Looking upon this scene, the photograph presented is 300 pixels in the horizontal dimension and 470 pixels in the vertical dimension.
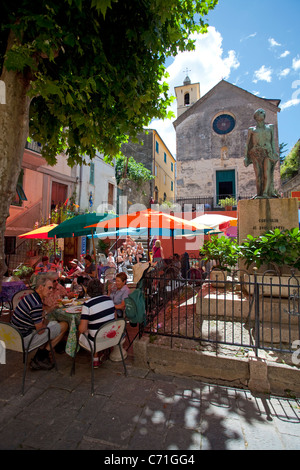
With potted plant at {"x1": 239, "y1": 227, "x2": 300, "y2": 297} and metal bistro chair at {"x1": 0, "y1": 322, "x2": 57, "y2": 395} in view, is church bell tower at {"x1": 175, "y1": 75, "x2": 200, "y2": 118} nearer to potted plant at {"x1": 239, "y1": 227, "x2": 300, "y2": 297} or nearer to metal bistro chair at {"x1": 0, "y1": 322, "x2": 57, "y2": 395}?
potted plant at {"x1": 239, "y1": 227, "x2": 300, "y2": 297}

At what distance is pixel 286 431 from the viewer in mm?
2549

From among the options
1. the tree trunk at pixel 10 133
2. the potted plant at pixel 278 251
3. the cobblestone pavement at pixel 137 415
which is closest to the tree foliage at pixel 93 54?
the tree trunk at pixel 10 133

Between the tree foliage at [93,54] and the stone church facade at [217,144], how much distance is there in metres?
14.9

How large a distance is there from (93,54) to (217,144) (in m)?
17.9

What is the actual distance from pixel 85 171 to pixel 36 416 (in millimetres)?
15300

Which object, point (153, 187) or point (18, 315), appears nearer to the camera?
point (18, 315)

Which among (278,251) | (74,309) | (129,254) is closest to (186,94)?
(129,254)

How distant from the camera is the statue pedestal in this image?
5.56m

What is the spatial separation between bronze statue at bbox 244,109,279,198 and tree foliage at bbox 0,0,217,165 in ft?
8.09

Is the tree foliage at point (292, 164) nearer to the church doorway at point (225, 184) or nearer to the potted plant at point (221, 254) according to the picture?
the church doorway at point (225, 184)

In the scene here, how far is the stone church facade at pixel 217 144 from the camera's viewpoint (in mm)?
19312
